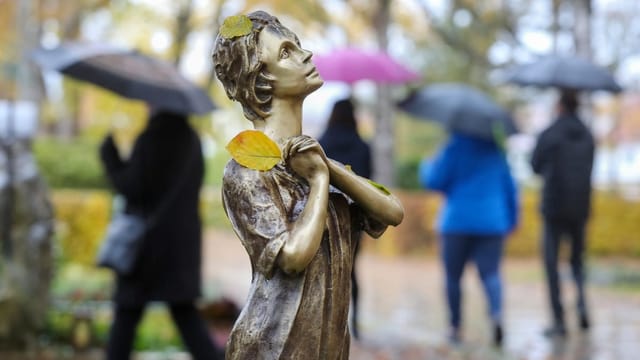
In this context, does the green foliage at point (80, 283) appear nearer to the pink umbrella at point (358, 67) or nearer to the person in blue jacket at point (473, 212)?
the pink umbrella at point (358, 67)

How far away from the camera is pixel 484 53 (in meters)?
23.0

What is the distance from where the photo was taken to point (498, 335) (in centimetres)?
784

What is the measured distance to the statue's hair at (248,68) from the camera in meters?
2.72

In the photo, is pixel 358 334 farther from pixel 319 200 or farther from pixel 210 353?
pixel 319 200

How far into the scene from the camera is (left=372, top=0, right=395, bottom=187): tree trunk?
18.5m

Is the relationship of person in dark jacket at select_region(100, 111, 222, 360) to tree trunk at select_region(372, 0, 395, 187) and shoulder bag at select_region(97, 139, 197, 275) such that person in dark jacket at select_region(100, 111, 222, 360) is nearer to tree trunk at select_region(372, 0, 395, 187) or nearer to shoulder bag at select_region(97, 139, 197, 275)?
shoulder bag at select_region(97, 139, 197, 275)

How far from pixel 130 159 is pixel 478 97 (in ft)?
12.3

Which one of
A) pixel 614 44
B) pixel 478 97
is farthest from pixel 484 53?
pixel 478 97

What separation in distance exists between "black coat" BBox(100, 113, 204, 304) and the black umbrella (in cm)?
273

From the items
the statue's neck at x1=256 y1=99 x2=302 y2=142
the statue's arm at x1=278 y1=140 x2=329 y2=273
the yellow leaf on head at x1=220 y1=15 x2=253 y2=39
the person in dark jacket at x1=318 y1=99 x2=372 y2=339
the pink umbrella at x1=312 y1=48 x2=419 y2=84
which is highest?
the pink umbrella at x1=312 y1=48 x2=419 y2=84

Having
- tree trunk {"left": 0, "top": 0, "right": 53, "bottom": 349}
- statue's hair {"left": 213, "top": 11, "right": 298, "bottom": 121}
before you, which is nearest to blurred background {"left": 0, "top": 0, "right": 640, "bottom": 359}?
tree trunk {"left": 0, "top": 0, "right": 53, "bottom": 349}

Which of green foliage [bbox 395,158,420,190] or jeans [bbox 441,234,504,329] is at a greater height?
green foliage [bbox 395,158,420,190]

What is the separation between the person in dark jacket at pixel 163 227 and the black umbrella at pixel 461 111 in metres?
2.72

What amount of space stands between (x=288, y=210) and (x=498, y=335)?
5579 millimetres
